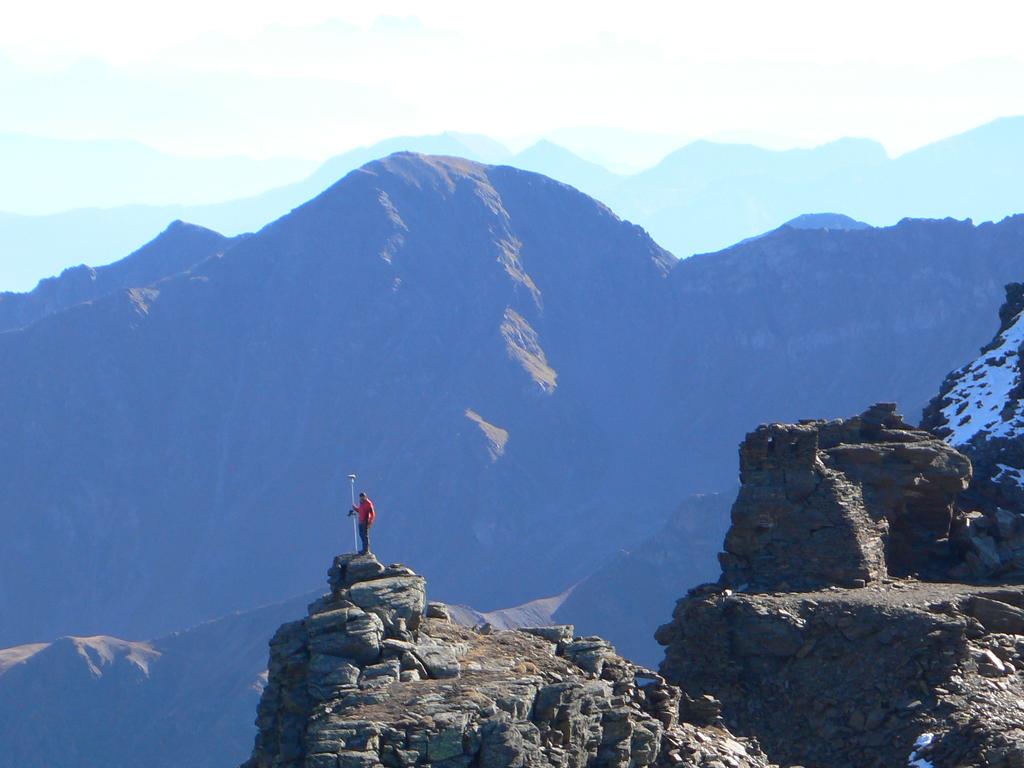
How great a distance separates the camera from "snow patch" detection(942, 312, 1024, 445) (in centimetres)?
5819

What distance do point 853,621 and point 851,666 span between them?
3.26ft

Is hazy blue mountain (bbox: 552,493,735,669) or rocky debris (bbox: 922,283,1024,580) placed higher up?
hazy blue mountain (bbox: 552,493,735,669)

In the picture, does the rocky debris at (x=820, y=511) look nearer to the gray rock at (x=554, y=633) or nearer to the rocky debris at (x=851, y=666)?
the rocky debris at (x=851, y=666)

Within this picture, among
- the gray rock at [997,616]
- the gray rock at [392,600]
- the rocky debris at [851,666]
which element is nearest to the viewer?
the gray rock at [392,600]

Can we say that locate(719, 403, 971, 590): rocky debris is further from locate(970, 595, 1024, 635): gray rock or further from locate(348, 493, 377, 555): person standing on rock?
locate(348, 493, 377, 555): person standing on rock

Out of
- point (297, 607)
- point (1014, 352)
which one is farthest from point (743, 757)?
point (297, 607)

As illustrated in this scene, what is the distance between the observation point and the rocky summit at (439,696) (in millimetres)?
25438

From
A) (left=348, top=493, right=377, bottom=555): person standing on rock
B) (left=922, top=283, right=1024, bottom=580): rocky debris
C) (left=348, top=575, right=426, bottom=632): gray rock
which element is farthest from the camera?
(left=922, top=283, right=1024, bottom=580): rocky debris

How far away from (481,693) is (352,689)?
1.92m

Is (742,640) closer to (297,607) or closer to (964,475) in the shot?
(964,475)

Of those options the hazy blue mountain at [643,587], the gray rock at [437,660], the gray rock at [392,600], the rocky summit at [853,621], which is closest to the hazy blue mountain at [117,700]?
the hazy blue mountain at [643,587]

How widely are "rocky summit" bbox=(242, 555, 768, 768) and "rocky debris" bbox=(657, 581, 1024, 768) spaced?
547 cm

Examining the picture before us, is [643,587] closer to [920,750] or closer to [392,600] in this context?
[920,750]

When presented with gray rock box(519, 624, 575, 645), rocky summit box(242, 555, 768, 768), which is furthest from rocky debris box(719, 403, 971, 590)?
rocky summit box(242, 555, 768, 768)
